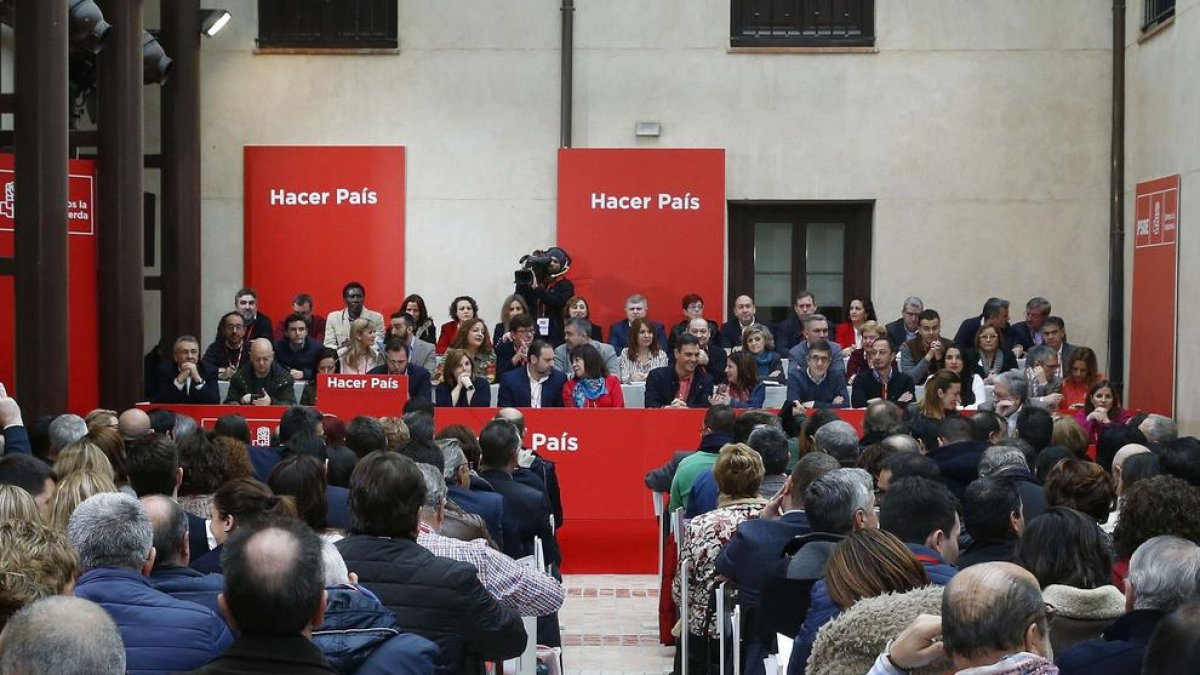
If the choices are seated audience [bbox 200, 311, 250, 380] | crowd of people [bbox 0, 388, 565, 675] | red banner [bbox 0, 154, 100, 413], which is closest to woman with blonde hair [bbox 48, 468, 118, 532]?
crowd of people [bbox 0, 388, 565, 675]

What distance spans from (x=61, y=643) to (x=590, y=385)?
10.7 metres

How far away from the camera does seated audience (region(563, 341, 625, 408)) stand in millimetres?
13688

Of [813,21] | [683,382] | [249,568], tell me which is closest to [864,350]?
[683,382]

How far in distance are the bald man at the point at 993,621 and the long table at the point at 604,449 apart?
9.51 m

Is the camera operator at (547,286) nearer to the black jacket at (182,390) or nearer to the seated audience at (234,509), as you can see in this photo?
the black jacket at (182,390)

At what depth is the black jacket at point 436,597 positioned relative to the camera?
4746 mm

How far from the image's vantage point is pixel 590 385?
539 inches

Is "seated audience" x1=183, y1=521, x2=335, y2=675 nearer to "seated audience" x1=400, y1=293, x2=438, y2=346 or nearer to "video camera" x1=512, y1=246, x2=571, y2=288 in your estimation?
"seated audience" x1=400, y1=293, x2=438, y2=346

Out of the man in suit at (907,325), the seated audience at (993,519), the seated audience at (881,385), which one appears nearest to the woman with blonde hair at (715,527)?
the seated audience at (993,519)

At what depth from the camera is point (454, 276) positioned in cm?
1862

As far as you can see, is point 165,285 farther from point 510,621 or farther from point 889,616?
point 889,616

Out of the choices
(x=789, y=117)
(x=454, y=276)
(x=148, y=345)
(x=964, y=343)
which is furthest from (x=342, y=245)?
(x=964, y=343)

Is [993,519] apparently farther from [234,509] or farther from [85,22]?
[85,22]

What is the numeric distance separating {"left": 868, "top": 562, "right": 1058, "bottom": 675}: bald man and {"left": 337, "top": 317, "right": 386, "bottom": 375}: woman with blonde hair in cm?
1116
